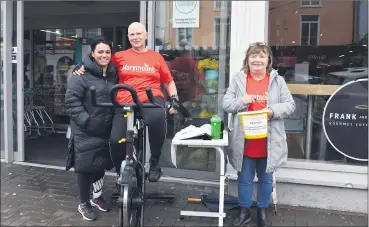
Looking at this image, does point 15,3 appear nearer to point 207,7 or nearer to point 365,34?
Answer: point 207,7

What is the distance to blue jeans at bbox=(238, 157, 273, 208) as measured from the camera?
3.53 metres

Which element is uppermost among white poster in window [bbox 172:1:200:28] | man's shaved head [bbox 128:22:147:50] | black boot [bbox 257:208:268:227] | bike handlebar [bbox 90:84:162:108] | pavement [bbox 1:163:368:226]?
white poster in window [bbox 172:1:200:28]

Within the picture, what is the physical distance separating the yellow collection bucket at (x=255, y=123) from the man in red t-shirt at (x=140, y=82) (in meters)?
0.66

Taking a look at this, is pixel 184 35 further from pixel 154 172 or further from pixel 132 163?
pixel 132 163

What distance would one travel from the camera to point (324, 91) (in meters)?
4.21

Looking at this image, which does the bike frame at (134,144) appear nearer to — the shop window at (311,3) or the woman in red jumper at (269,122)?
the woman in red jumper at (269,122)

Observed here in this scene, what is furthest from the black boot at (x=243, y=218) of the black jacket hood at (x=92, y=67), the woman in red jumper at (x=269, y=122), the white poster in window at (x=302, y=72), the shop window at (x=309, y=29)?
the shop window at (x=309, y=29)

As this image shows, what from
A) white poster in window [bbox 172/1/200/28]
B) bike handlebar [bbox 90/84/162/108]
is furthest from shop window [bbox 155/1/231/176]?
bike handlebar [bbox 90/84/162/108]

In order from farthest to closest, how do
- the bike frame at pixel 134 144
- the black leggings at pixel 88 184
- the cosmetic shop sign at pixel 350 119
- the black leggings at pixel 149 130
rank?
the cosmetic shop sign at pixel 350 119
the black leggings at pixel 88 184
the black leggings at pixel 149 130
the bike frame at pixel 134 144

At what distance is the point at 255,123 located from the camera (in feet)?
10.7

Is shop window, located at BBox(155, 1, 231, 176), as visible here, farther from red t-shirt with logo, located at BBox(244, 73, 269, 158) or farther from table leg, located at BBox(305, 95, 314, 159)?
red t-shirt with logo, located at BBox(244, 73, 269, 158)

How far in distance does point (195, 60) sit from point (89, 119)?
1880 millimetres

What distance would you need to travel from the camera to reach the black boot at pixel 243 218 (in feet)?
11.7

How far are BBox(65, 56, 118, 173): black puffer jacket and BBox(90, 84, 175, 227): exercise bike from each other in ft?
1.23
